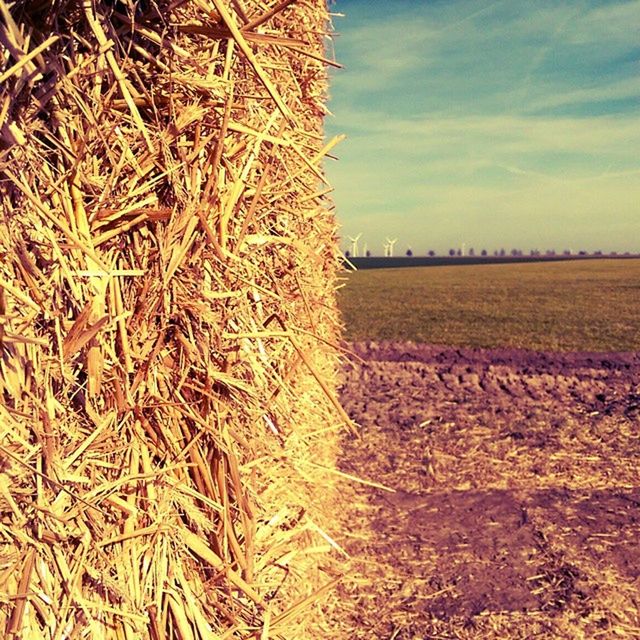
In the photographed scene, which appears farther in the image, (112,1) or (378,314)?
Result: (378,314)

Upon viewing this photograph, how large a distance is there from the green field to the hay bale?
6784 mm

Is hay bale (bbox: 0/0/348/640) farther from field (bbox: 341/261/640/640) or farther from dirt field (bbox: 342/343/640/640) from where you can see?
dirt field (bbox: 342/343/640/640)

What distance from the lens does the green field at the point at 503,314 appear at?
1598cm

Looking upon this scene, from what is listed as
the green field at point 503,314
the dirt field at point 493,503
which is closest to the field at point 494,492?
the dirt field at point 493,503

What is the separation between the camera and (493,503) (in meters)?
6.71

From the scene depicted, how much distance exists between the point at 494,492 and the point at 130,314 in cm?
539

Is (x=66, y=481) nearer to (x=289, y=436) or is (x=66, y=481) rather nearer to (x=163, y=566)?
(x=163, y=566)

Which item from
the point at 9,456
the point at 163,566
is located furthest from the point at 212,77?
the point at 163,566

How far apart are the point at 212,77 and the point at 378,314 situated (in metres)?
19.4

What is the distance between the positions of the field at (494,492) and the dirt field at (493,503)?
0.6 inches

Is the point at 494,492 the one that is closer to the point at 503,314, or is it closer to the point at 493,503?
the point at 493,503

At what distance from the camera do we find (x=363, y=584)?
5.23 metres

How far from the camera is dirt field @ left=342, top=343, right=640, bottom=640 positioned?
15.9 ft

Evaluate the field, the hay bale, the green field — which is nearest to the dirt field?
the field
